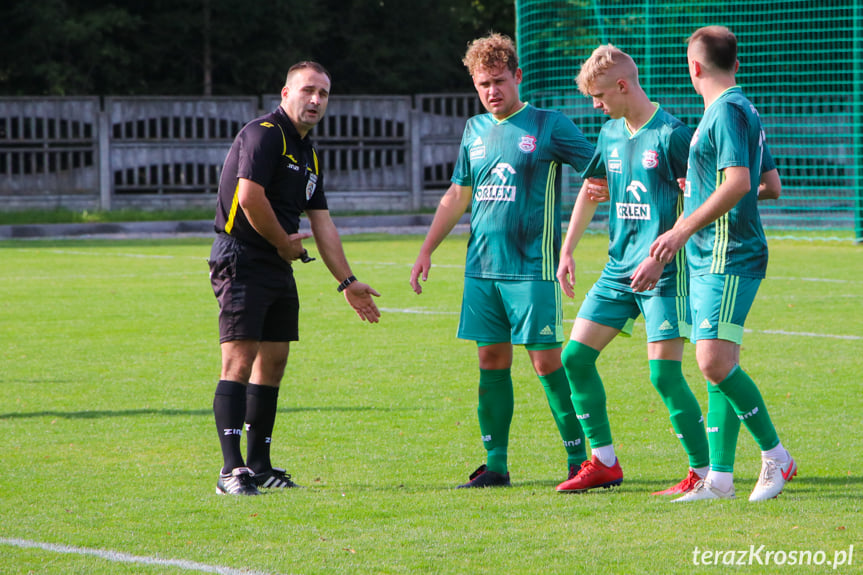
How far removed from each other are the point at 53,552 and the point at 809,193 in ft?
88.2

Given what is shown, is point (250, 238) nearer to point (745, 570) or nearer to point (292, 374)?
point (745, 570)

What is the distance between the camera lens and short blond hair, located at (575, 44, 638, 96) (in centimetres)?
575

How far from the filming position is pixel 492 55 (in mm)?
5992

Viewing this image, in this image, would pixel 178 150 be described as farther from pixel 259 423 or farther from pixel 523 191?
pixel 523 191

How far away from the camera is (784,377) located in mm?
8844

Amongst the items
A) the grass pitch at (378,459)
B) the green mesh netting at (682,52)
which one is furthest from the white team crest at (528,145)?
the green mesh netting at (682,52)

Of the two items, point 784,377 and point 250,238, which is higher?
point 250,238

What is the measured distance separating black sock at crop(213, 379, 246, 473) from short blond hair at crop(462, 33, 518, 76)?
1851 mm

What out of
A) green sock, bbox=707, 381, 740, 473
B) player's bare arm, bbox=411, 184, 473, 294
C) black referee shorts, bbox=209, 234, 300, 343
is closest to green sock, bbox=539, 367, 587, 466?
green sock, bbox=707, 381, 740, 473

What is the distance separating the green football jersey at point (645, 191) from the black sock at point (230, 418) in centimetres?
179

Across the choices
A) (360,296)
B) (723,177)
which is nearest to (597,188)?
(723,177)

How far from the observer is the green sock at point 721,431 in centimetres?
555

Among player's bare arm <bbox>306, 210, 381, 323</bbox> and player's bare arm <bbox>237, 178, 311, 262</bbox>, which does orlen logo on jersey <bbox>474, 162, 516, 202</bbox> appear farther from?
player's bare arm <bbox>237, 178, 311, 262</bbox>

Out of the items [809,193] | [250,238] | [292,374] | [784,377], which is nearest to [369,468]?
[250,238]
